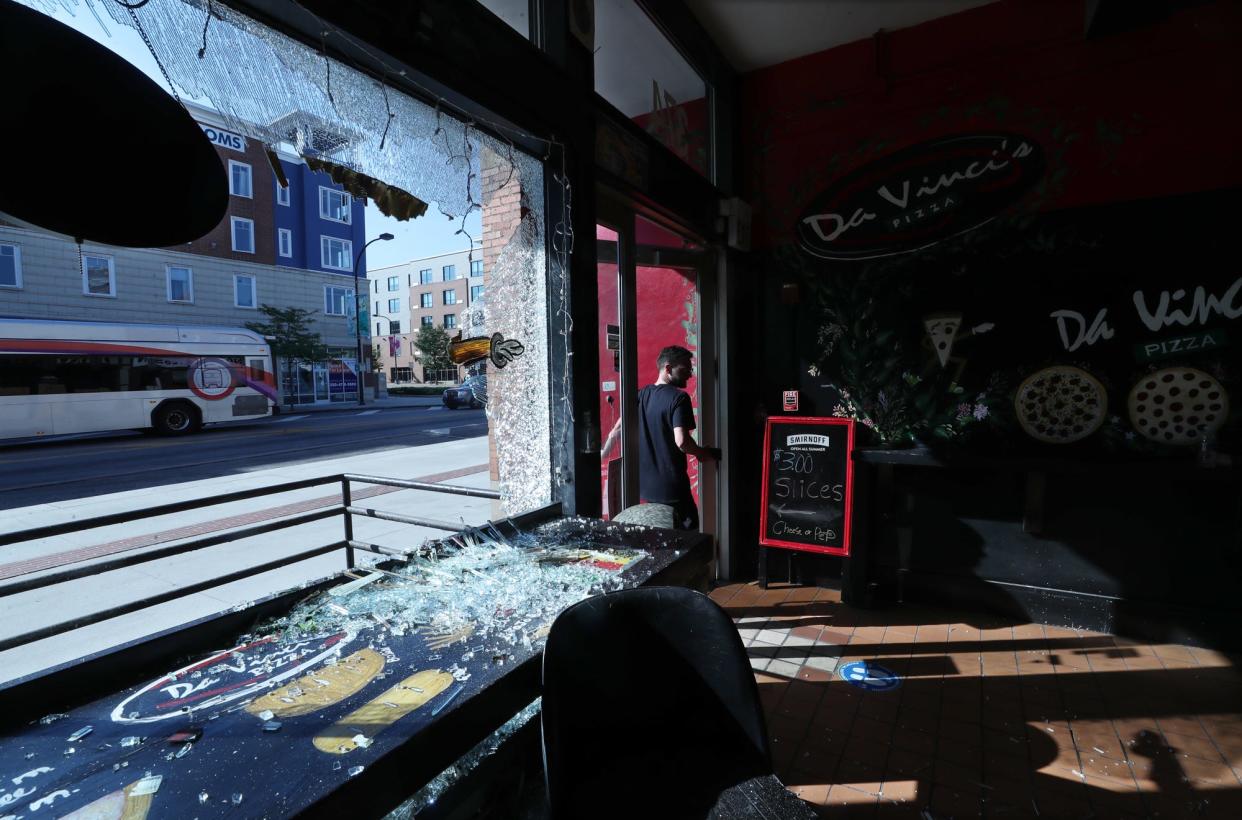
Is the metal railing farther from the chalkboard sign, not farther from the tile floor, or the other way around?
the chalkboard sign

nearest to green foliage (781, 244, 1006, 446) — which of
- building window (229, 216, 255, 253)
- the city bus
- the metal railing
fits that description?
the metal railing

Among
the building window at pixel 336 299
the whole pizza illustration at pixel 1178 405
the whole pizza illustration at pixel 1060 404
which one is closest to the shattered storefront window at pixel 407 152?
the building window at pixel 336 299

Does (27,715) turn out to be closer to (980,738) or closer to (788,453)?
(980,738)

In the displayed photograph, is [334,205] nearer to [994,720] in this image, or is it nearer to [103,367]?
[103,367]

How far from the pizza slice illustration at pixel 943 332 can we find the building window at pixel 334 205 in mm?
3178

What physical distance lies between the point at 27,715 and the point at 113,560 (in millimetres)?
1032

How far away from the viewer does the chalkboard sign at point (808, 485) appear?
362 cm

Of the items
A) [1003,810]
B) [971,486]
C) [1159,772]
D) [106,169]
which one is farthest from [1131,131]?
[106,169]

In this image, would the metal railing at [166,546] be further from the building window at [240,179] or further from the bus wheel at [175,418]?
the bus wheel at [175,418]

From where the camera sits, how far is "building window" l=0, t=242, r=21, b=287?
1.25 m

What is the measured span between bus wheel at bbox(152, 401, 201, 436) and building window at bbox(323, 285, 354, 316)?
4.55 m

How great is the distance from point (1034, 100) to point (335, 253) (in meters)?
3.88

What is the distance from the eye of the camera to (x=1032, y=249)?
10.6ft

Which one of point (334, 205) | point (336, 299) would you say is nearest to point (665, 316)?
point (336, 299)
